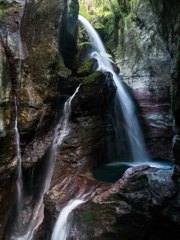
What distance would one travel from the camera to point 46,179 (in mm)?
9711

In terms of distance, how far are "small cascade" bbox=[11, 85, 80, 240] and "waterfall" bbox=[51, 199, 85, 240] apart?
1.56m

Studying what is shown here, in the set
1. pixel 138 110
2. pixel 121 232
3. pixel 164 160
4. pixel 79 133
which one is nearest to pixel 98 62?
pixel 138 110

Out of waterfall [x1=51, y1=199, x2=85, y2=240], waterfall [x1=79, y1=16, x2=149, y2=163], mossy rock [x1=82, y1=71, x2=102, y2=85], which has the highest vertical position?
mossy rock [x1=82, y1=71, x2=102, y2=85]

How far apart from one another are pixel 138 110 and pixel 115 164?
3.72 metres

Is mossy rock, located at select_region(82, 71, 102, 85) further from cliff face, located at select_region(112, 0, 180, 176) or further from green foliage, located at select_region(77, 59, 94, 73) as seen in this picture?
cliff face, located at select_region(112, 0, 180, 176)

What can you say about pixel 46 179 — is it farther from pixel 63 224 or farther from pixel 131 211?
pixel 131 211

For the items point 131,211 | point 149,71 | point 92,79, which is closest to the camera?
point 131,211

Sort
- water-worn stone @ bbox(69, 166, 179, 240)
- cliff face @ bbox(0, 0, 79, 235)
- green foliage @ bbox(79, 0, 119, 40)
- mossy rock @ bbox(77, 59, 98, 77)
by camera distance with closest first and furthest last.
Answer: water-worn stone @ bbox(69, 166, 179, 240), cliff face @ bbox(0, 0, 79, 235), mossy rock @ bbox(77, 59, 98, 77), green foliage @ bbox(79, 0, 119, 40)

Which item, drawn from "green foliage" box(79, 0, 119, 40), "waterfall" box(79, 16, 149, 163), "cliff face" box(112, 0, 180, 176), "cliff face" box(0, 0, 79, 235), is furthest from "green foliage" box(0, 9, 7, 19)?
"green foliage" box(79, 0, 119, 40)

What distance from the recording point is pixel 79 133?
36.1 ft

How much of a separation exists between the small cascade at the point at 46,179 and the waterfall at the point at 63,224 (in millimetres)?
1561

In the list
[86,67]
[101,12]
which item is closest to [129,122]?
[86,67]

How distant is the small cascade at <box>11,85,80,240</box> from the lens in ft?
27.5

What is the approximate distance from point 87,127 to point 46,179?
9.62ft
